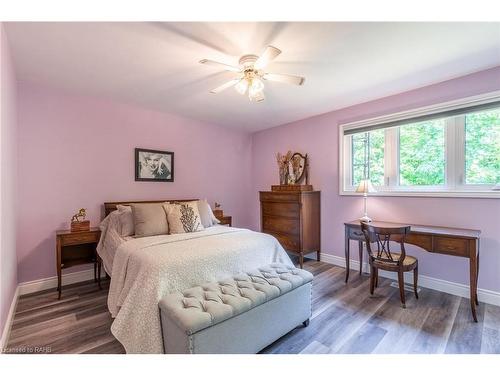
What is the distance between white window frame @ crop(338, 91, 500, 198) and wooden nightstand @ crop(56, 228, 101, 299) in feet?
11.0

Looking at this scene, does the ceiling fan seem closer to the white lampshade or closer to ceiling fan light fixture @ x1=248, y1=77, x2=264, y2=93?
ceiling fan light fixture @ x1=248, y1=77, x2=264, y2=93

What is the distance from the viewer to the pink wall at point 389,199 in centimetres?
242

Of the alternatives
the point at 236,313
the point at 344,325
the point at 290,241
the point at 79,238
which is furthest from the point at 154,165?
the point at 344,325

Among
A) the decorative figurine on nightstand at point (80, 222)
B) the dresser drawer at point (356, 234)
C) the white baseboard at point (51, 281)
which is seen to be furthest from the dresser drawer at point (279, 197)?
the white baseboard at point (51, 281)

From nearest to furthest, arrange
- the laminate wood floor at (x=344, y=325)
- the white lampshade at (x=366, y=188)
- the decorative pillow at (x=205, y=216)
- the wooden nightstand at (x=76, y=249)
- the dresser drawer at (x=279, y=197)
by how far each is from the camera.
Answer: the laminate wood floor at (x=344, y=325) → the wooden nightstand at (x=76, y=249) → the white lampshade at (x=366, y=188) → the decorative pillow at (x=205, y=216) → the dresser drawer at (x=279, y=197)

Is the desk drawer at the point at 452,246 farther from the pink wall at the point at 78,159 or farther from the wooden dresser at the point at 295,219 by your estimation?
the pink wall at the point at 78,159

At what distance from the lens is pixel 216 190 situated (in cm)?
436

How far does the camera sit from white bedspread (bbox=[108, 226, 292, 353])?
165 centimetres

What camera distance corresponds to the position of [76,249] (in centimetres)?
294

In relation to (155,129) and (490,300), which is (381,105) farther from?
(155,129)

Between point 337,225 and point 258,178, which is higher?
point 258,178

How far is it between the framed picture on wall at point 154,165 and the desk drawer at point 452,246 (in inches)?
135

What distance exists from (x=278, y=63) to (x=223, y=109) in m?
1.46
